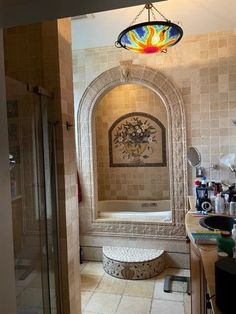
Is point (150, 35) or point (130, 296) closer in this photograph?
point (150, 35)

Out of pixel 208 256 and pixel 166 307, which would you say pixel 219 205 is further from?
pixel 166 307

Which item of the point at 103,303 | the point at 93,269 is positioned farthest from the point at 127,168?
the point at 103,303

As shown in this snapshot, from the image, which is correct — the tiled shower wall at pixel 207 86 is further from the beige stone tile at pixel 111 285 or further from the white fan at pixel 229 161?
the beige stone tile at pixel 111 285

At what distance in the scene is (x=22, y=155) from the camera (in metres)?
1.94

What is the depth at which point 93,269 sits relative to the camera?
336 centimetres

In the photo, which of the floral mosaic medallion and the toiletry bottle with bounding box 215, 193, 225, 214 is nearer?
the toiletry bottle with bounding box 215, 193, 225, 214

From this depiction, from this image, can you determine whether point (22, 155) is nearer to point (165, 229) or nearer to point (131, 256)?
point (131, 256)

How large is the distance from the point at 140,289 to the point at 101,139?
2.62 meters

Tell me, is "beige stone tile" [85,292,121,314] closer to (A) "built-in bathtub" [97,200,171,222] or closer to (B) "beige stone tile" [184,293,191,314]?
(B) "beige stone tile" [184,293,191,314]

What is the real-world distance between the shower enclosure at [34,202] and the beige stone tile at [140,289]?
1.02m

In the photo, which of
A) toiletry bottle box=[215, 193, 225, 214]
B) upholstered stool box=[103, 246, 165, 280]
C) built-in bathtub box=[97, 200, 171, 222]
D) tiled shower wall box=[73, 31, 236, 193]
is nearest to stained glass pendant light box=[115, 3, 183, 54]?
tiled shower wall box=[73, 31, 236, 193]

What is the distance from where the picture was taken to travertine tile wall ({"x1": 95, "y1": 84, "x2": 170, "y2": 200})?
4.53m

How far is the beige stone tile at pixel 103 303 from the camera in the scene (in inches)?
99.7

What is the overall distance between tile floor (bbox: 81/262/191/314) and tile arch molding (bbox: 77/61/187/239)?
576 mm
